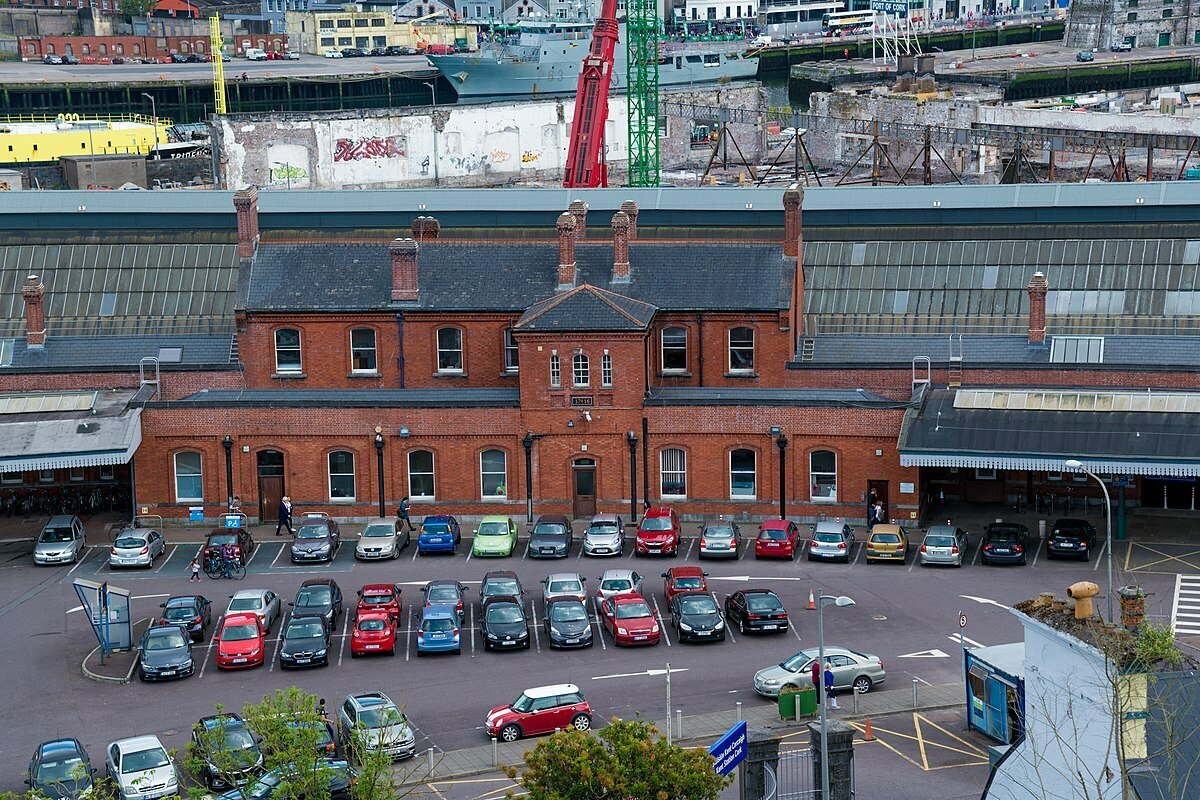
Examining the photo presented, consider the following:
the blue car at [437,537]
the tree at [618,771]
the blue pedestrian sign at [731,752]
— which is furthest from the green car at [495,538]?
the tree at [618,771]

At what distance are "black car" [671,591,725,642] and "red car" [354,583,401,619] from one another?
879 centimetres

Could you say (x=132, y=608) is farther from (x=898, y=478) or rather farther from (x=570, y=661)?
(x=898, y=478)

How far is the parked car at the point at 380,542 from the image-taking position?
66312 mm

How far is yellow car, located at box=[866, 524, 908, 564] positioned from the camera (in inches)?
2534

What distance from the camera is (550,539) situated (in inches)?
2618

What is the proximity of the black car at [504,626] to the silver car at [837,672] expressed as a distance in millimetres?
7873

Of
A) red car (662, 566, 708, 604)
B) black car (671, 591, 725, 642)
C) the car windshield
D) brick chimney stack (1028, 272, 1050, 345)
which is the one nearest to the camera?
the car windshield

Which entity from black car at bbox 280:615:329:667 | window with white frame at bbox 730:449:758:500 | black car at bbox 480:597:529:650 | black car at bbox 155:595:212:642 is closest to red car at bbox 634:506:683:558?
window with white frame at bbox 730:449:758:500

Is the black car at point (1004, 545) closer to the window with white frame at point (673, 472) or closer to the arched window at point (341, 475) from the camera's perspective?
the window with white frame at point (673, 472)

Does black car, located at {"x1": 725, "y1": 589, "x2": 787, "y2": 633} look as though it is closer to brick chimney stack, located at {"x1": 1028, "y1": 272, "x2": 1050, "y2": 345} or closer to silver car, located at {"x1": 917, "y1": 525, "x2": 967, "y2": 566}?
silver car, located at {"x1": 917, "y1": 525, "x2": 967, "y2": 566}

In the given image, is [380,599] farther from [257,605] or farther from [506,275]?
[506,275]

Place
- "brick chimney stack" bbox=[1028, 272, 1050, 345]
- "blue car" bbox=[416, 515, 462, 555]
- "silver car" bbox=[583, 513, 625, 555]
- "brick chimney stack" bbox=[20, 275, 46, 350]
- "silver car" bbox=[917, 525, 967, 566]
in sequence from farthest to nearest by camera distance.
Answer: "brick chimney stack" bbox=[20, 275, 46, 350] < "brick chimney stack" bbox=[1028, 272, 1050, 345] < "blue car" bbox=[416, 515, 462, 555] < "silver car" bbox=[583, 513, 625, 555] < "silver car" bbox=[917, 525, 967, 566]

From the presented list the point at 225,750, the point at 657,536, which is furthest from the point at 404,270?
the point at 225,750

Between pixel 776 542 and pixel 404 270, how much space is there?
19993mm
